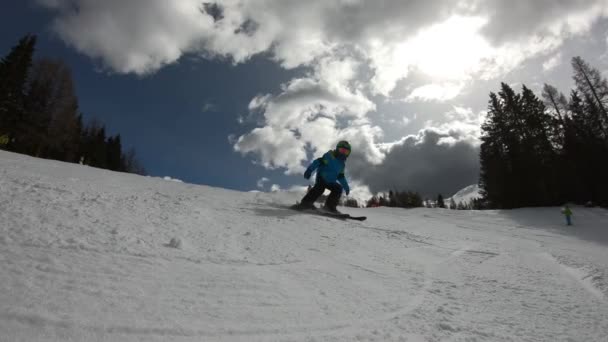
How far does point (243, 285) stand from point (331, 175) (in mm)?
5428

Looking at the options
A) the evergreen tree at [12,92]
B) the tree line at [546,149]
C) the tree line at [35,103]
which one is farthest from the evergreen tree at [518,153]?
the evergreen tree at [12,92]

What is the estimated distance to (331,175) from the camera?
743cm

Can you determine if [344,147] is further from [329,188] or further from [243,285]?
[243,285]

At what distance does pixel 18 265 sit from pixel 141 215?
1.81m

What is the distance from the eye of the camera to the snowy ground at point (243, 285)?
154cm

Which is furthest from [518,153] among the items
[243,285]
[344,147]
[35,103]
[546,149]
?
[35,103]

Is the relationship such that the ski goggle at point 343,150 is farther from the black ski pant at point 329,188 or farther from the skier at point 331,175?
the black ski pant at point 329,188

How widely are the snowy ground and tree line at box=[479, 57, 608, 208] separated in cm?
2468

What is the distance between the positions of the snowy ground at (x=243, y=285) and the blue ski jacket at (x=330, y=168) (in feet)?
11.1

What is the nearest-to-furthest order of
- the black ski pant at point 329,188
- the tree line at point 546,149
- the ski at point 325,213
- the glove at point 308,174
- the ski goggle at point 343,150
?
the ski at point 325,213 < the black ski pant at point 329,188 < the glove at point 308,174 < the ski goggle at point 343,150 < the tree line at point 546,149

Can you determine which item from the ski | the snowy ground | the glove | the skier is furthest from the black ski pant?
the snowy ground

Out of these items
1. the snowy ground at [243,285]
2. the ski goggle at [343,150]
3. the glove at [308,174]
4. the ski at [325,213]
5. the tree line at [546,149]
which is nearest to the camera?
the snowy ground at [243,285]

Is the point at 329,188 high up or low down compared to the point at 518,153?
down

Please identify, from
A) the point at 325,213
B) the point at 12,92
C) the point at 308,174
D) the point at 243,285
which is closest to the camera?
the point at 243,285
